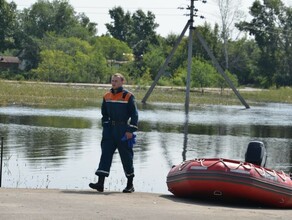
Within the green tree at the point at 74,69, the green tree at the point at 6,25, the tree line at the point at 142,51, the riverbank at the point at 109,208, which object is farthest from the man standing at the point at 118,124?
the green tree at the point at 6,25

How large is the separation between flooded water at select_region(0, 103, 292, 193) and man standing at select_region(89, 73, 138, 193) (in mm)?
2691

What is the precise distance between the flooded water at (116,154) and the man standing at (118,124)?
2.69 m

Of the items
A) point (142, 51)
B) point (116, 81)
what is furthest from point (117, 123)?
point (142, 51)

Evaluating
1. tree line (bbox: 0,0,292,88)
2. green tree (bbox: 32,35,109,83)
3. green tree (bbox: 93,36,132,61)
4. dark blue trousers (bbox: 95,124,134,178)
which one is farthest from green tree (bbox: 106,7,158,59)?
dark blue trousers (bbox: 95,124,134,178)

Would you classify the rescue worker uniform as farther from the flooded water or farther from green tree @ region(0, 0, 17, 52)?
green tree @ region(0, 0, 17, 52)

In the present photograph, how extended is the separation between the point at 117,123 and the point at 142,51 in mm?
109908

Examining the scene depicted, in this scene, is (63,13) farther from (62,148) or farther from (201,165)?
(201,165)

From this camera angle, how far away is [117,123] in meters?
12.7

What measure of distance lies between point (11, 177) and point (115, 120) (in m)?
4.53

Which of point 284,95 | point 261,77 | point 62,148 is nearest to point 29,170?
point 62,148

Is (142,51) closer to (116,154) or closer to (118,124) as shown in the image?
(116,154)

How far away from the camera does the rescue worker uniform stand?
12633 mm

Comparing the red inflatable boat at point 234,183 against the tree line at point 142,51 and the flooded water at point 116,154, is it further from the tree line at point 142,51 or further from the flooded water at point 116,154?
the tree line at point 142,51

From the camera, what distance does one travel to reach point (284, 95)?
8456 cm
